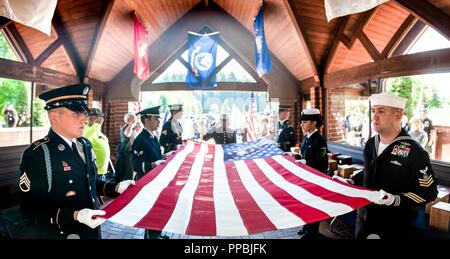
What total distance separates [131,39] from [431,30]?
664 centimetres

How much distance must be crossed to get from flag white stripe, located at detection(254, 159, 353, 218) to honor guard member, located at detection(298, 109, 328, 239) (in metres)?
0.80

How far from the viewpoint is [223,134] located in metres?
7.93

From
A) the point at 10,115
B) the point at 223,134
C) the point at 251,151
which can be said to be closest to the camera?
→ the point at 251,151

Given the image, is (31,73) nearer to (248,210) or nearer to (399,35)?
(248,210)

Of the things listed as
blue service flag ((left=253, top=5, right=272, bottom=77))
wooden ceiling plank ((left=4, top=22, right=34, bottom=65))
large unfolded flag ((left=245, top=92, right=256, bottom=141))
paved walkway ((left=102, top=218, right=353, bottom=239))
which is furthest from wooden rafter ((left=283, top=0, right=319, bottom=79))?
wooden ceiling plank ((left=4, top=22, right=34, bottom=65))

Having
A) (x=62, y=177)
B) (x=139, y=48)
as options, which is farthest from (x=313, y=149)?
(x=139, y=48)

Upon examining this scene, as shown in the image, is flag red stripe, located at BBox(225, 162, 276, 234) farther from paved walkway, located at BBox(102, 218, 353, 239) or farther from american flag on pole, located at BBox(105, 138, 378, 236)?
paved walkway, located at BBox(102, 218, 353, 239)

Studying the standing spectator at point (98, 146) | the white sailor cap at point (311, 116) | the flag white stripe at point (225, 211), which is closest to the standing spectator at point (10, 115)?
the standing spectator at point (98, 146)

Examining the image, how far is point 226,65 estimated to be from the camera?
8.28 meters

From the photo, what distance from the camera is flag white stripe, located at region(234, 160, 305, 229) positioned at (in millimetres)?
1357

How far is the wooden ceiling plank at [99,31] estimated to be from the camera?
499 centimetres

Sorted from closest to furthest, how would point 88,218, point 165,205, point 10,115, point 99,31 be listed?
point 88,218 → point 165,205 → point 10,115 → point 99,31

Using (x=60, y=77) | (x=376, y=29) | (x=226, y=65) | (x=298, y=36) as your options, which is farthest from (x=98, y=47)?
(x=376, y=29)

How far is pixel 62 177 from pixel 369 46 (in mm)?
5401
